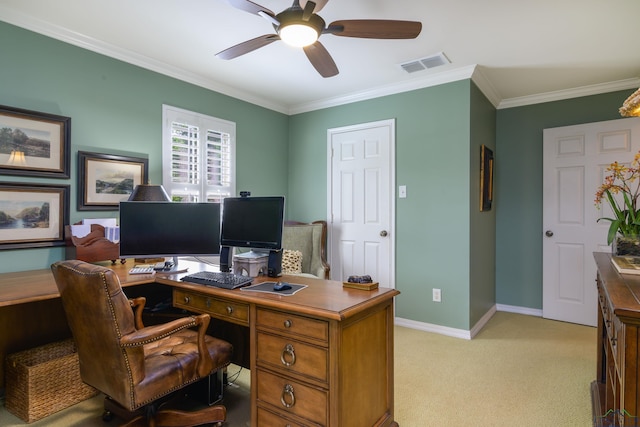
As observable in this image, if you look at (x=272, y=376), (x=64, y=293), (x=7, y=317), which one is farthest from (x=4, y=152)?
(x=272, y=376)

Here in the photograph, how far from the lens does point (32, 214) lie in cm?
249

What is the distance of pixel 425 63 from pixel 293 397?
2.92m

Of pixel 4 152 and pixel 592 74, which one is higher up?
pixel 592 74

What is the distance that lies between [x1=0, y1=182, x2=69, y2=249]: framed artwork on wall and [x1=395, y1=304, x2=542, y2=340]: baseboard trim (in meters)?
3.21

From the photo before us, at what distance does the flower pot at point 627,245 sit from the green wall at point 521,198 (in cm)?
217

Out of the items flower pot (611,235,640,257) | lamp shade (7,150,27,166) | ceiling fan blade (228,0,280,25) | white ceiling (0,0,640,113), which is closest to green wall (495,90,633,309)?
white ceiling (0,0,640,113)

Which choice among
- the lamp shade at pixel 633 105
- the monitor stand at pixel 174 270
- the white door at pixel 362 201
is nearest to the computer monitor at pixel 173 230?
the monitor stand at pixel 174 270

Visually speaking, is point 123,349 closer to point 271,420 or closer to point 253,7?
point 271,420

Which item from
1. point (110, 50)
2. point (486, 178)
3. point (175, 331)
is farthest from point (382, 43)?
point (175, 331)

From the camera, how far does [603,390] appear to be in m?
2.20

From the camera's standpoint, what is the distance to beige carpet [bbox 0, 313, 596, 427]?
6.88ft

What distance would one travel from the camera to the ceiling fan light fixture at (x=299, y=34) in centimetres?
189

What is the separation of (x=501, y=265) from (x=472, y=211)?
1.33m

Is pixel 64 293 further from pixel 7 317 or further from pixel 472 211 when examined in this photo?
pixel 472 211
